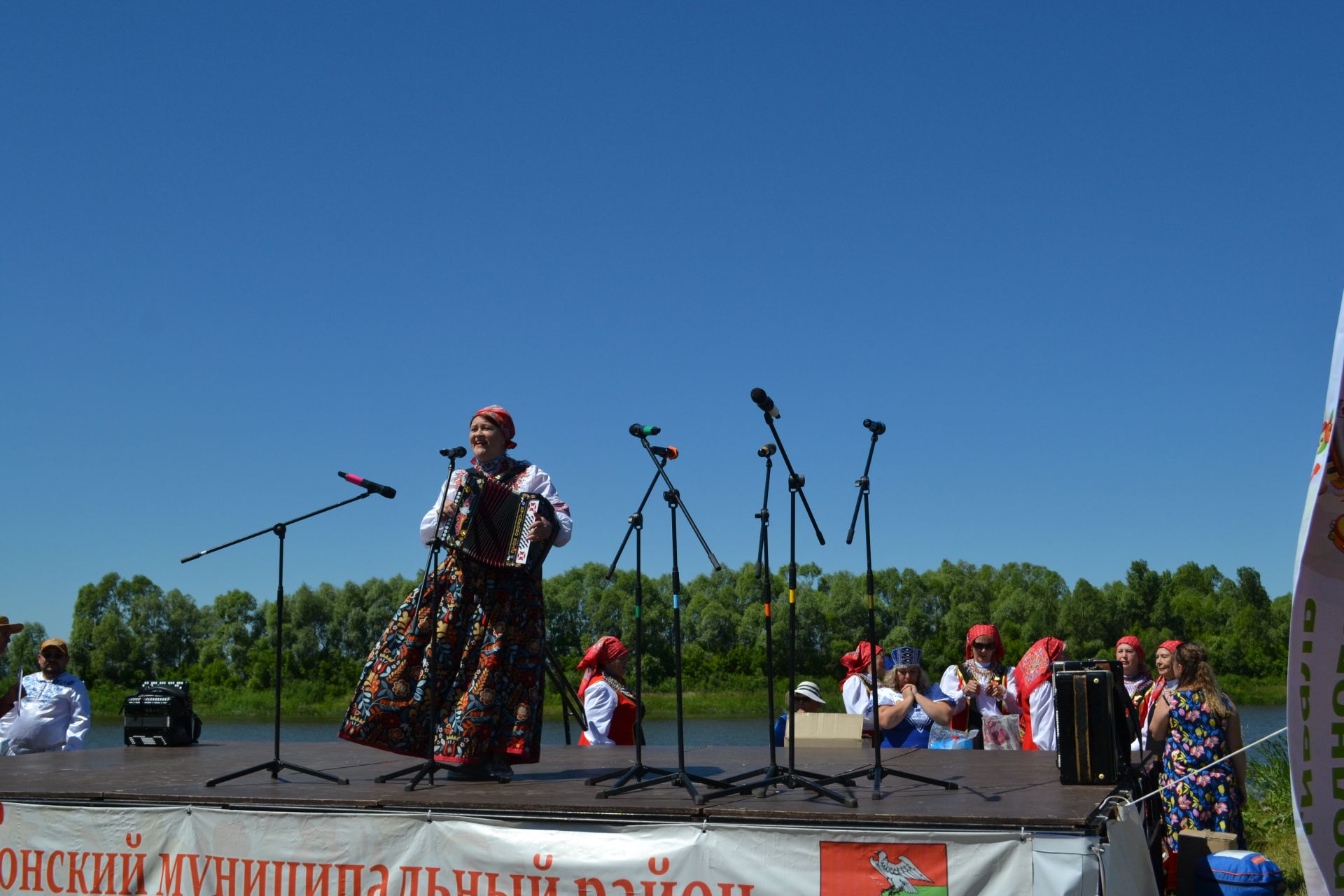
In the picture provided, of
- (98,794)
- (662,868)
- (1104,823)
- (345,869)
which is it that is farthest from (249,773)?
(1104,823)

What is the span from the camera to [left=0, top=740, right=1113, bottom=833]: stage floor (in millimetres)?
3949

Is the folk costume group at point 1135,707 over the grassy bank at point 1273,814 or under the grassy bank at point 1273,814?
over

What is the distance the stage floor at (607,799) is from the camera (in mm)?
3949

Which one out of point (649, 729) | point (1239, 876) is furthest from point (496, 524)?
point (649, 729)

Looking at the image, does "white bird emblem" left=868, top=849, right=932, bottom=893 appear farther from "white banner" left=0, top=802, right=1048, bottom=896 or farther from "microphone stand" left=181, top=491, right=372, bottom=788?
"microphone stand" left=181, top=491, right=372, bottom=788

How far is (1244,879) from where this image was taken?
4.70 meters

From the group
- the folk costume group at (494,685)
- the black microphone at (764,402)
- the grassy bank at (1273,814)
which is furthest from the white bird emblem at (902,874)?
the grassy bank at (1273,814)

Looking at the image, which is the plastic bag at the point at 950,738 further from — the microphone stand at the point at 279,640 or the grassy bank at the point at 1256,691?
the grassy bank at the point at 1256,691

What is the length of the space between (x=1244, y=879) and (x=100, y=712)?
36597mm

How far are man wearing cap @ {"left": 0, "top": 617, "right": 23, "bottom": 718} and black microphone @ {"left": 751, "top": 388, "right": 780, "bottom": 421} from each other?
638cm

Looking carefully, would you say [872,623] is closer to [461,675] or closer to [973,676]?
[461,675]

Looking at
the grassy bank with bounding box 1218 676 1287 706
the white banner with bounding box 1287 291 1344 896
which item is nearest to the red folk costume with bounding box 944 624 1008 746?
the white banner with bounding box 1287 291 1344 896

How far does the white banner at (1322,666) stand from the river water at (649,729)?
54.1ft

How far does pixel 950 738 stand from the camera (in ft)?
23.4
